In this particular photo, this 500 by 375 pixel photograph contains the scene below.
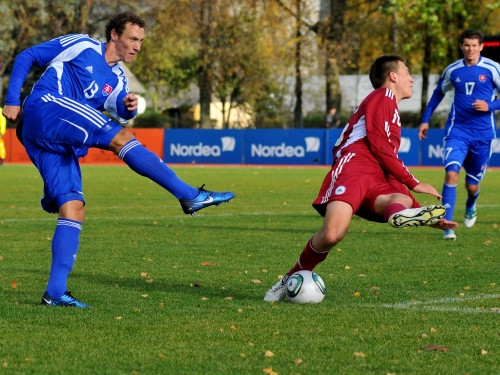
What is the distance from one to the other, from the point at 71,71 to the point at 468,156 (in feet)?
23.2

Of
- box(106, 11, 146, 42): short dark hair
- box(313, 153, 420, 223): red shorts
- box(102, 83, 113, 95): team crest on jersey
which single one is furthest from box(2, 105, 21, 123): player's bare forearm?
box(313, 153, 420, 223): red shorts

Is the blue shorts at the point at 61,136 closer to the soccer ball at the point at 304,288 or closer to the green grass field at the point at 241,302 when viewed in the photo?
the green grass field at the point at 241,302

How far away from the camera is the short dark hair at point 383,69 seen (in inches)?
304

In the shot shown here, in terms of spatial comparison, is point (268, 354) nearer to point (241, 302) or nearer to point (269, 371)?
point (269, 371)

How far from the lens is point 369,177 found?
7.38 metres

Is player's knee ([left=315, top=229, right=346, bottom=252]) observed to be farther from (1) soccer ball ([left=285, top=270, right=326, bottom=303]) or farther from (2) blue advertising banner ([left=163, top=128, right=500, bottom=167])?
(2) blue advertising banner ([left=163, top=128, right=500, bottom=167])

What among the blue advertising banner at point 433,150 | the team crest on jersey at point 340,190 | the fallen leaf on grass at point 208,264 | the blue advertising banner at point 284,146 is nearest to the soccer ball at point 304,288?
the team crest on jersey at point 340,190

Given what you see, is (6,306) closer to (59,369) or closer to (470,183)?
(59,369)

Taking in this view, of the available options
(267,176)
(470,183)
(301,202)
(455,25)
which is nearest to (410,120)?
(455,25)

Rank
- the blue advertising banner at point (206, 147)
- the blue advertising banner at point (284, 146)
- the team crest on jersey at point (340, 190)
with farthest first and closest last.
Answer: the blue advertising banner at point (206, 147)
the blue advertising banner at point (284, 146)
the team crest on jersey at point (340, 190)

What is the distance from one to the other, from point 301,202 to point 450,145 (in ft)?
21.5

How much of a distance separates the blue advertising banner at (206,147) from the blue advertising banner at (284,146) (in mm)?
406

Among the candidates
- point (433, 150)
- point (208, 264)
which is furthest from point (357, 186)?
point (433, 150)

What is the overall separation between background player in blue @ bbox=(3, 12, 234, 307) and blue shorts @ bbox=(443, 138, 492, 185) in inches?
239
